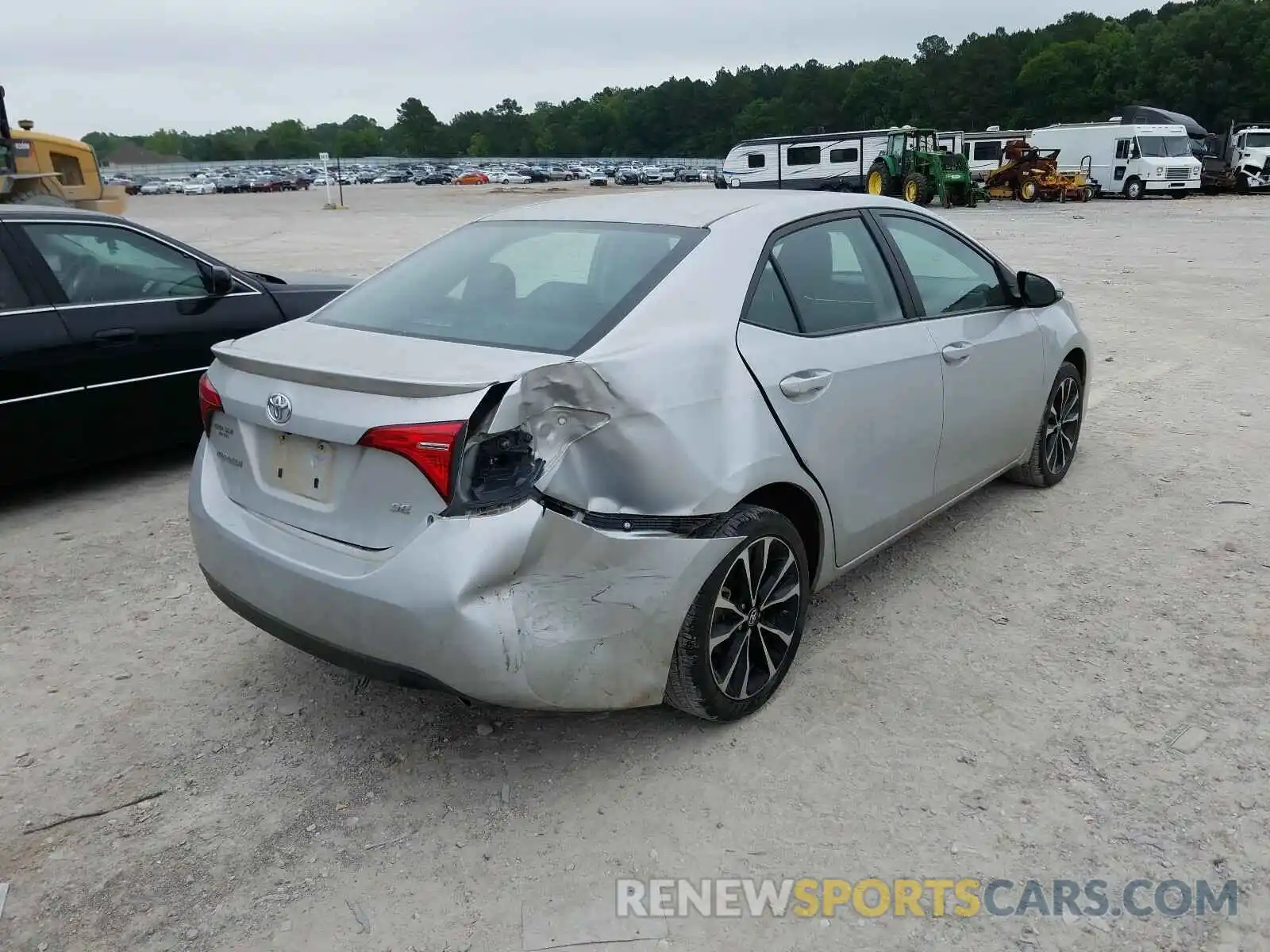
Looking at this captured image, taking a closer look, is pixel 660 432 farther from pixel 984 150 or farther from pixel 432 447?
pixel 984 150

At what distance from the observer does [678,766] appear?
303cm

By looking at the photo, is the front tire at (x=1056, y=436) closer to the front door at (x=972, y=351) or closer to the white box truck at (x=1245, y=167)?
the front door at (x=972, y=351)

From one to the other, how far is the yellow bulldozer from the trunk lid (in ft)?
45.6

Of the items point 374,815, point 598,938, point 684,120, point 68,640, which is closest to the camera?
point 598,938

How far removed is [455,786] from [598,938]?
0.74 meters

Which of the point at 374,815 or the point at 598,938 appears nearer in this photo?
the point at 598,938

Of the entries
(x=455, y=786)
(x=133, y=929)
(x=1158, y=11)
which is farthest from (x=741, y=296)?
(x=1158, y=11)

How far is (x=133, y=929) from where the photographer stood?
2.42 meters

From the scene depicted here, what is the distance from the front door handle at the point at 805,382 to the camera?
10.5ft

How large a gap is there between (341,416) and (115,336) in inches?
134

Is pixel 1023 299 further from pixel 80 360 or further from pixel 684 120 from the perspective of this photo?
pixel 684 120

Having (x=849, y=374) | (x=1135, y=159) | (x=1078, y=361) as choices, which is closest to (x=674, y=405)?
(x=849, y=374)

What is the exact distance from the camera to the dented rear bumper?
2.54 metres

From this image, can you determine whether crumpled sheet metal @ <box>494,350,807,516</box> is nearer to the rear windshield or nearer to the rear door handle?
the rear windshield
